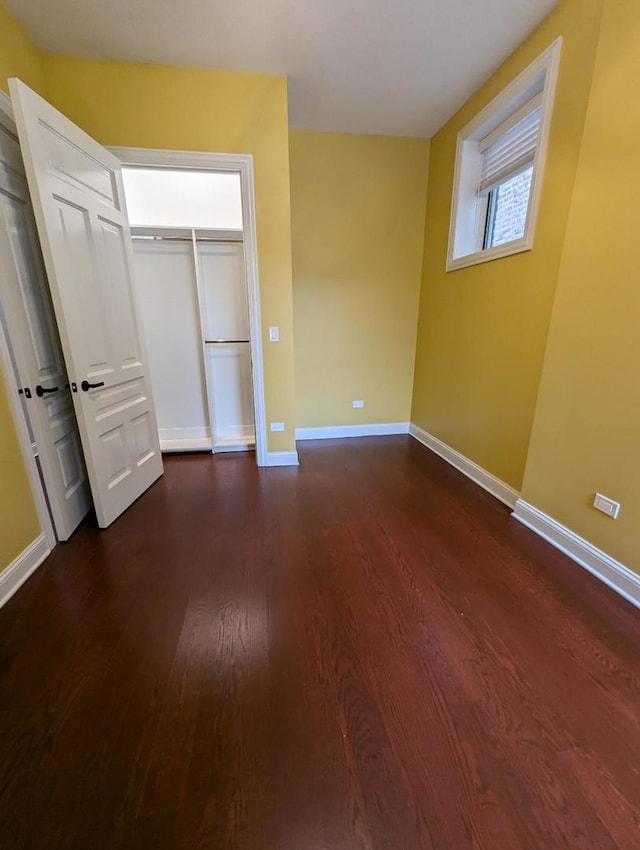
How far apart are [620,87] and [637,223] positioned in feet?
2.07

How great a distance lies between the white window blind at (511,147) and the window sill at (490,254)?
526mm

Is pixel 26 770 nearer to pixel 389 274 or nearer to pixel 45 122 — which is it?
pixel 45 122

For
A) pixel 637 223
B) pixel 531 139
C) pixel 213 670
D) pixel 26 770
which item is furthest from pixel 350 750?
pixel 531 139

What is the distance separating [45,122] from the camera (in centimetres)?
174

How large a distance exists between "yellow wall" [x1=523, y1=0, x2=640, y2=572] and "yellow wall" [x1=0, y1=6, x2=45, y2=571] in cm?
295

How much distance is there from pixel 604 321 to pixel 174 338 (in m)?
3.34

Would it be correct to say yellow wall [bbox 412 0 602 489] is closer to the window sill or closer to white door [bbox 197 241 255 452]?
the window sill

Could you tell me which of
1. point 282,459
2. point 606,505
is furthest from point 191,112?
point 606,505

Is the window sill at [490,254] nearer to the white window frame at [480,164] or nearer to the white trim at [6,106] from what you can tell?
the white window frame at [480,164]

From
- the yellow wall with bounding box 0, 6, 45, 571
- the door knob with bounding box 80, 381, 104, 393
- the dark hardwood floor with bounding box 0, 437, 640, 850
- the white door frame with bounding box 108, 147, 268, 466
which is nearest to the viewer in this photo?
the dark hardwood floor with bounding box 0, 437, 640, 850

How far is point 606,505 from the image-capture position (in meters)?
1.78

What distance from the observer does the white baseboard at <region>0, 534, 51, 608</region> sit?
168cm

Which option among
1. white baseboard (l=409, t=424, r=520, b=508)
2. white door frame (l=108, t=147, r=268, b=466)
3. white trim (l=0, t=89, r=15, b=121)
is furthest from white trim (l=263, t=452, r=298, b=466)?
white trim (l=0, t=89, r=15, b=121)

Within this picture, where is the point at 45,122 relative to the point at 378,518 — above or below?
above
